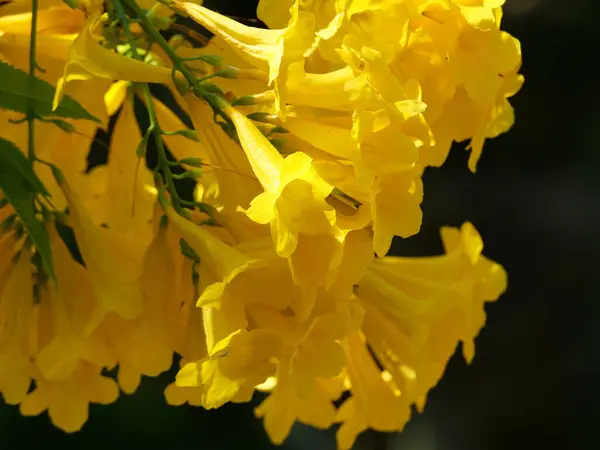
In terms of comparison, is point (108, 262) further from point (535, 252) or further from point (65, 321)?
point (535, 252)

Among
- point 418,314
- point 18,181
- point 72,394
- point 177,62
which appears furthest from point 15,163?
point 418,314

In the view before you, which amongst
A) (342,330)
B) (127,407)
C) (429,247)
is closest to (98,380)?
(342,330)

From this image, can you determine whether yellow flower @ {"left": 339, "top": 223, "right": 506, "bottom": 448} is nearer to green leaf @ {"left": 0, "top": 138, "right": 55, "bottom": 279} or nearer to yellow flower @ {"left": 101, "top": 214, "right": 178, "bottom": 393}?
yellow flower @ {"left": 101, "top": 214, "right": 178, "bottom": 393}

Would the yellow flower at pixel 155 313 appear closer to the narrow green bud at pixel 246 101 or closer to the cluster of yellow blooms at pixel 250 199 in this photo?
the cluster of yellow blooms at pixel 250 199

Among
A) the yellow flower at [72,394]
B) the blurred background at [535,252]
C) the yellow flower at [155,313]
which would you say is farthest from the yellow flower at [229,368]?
the blurred background at [535,252]

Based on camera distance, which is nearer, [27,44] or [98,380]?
[27,44]

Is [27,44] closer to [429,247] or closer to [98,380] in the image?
[98,380]

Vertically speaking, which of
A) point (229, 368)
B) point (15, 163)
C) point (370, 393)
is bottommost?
point (370, 393)
